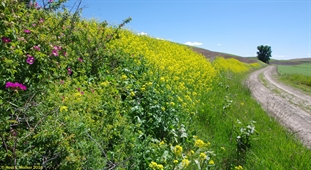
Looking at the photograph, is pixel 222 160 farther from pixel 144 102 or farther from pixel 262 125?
pixel 262 125

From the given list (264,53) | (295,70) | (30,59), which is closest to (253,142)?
(30,59)

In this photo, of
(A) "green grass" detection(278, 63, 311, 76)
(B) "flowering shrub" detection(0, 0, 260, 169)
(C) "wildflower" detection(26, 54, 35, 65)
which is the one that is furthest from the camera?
(A) "green grass" detection(278, 63, 311, 76)

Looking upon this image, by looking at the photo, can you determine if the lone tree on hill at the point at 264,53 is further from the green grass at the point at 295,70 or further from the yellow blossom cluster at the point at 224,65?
the yellow blossom cluster at the point at 224,65

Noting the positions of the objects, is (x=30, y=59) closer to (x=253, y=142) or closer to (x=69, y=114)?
(x=69, y=114)

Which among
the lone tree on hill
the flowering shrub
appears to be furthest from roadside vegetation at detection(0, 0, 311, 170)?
the lone tree on hill

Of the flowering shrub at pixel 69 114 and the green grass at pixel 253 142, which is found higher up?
the flowering shrub at pixel 69 114

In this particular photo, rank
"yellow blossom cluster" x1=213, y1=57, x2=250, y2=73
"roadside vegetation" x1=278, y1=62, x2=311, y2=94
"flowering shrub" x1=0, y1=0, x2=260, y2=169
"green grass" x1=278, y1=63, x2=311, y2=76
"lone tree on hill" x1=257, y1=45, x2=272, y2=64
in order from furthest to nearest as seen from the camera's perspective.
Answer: "lone tree on hill" x1=257, y1=45, x2=272, y2=64 < "green grass" x1=278, y1=63, x2=311, y2=76 < "yellow blossom cluster" x1=213, y1=57, x2=250, y2=73 < "roadside vegetation" x1=278, y1=62, x2=311, y2=94 < "flowering shrub" x1=0, y1=0, x2=260, y2=169

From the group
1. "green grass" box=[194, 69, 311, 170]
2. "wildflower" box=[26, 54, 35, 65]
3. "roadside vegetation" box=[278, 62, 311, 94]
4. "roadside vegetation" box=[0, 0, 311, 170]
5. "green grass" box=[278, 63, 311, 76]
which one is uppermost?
"wildflower" box=[26, 54, 35, 65]

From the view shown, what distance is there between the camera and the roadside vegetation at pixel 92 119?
2.25m

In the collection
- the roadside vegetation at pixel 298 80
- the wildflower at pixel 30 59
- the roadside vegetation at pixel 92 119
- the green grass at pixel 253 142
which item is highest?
the wildflower at pixel 30 59

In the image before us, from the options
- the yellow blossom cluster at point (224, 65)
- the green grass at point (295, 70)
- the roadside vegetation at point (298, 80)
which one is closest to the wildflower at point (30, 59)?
the yellow blossom cluster at point (224, 65)

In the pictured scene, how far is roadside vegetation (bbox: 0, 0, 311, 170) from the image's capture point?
2250 millimetres

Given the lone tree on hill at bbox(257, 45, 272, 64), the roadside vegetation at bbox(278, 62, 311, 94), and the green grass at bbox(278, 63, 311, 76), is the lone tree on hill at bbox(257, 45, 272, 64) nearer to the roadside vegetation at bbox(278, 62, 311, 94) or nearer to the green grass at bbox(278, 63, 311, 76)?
the green grass at bbox(278, 63, 311, 76)

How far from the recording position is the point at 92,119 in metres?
3.16
